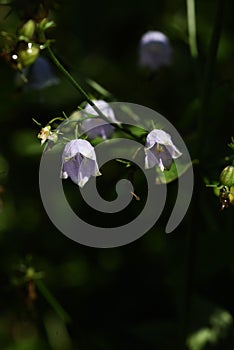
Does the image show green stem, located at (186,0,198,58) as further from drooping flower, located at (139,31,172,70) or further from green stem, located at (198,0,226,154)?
green stem, located at (198,0,226,154)

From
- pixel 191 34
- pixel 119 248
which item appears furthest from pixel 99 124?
pixel 119 248

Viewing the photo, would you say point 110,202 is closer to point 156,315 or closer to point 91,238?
point 91,238

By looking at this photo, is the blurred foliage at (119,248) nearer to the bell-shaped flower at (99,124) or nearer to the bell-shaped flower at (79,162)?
the bell-shaped flower at (99,124)

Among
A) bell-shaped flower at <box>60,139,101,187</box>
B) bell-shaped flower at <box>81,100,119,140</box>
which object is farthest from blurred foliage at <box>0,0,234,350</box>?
bell-shaped flower at <box>60,139,101,187</box>

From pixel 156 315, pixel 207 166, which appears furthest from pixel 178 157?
pixel 156 315

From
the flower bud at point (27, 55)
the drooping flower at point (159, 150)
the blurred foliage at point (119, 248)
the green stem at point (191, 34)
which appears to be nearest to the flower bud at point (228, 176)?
the drooping flower at point (159, 150)
